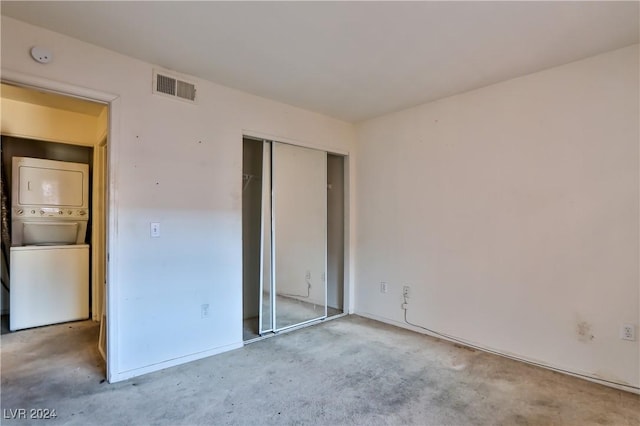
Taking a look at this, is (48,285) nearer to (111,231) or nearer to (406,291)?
(111,231)

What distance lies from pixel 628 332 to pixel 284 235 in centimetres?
295

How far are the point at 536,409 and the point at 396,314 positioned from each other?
172 cm

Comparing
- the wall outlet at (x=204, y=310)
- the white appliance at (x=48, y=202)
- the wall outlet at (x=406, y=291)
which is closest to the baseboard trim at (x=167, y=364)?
the wall outlet at (x=204, y=310)

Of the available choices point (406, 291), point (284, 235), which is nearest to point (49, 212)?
point (284, 235)

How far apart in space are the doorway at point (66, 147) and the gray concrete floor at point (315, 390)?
0.97m

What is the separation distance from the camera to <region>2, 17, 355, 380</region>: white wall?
2.36 meters

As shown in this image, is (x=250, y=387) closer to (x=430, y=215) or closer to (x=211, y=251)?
(x=211, y=251)

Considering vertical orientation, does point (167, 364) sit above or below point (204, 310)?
below

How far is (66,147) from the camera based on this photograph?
4043 mm

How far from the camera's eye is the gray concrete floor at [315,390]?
1993 mm

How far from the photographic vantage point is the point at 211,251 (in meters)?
2.93

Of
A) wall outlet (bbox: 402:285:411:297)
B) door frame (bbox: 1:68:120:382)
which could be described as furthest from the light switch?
wall outlet (bbox: 402:285:411:297)

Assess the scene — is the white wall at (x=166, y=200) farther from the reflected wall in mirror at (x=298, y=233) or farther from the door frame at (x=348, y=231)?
the door frame at (x=348, y=231)

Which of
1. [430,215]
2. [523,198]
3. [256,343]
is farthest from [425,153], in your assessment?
[256,343]
